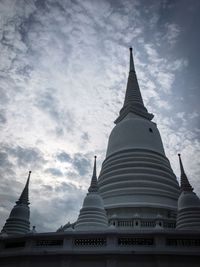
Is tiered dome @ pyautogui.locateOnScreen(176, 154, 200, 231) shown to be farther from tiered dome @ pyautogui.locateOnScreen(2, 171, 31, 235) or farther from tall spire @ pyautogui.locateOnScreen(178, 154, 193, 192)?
tiered dome @ pyautogui.locateOnScreen(2, 171, 31, 235)

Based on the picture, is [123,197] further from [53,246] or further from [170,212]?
[53,246]

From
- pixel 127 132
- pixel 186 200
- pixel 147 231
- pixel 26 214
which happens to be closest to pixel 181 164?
pixel 186 200

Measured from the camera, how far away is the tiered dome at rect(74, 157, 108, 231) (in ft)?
62.9

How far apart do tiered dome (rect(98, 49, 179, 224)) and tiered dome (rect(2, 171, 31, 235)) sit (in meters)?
7.81

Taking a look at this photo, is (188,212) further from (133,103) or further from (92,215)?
(133,103)

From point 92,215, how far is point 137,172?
7713 mm

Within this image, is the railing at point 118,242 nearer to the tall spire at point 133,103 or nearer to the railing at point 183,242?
the railing at point 183,242

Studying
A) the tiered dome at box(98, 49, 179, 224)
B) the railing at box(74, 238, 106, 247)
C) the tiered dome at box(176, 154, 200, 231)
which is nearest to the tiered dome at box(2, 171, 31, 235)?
the tiered dome at box(98, 49, 179, 224)

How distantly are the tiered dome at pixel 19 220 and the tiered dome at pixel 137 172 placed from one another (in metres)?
7.81

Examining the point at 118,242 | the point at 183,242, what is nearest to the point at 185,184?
the point at 183,242

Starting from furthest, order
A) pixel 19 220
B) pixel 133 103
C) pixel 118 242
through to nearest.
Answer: pixel 133 103 < pixel 19 220 < pixel 118 242

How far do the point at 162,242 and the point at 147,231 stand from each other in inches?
36.1

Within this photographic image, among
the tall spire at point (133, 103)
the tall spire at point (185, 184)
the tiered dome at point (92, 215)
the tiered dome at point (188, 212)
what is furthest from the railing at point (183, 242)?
the tall spire at point (133, 103)

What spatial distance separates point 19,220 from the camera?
2522 centimetres
